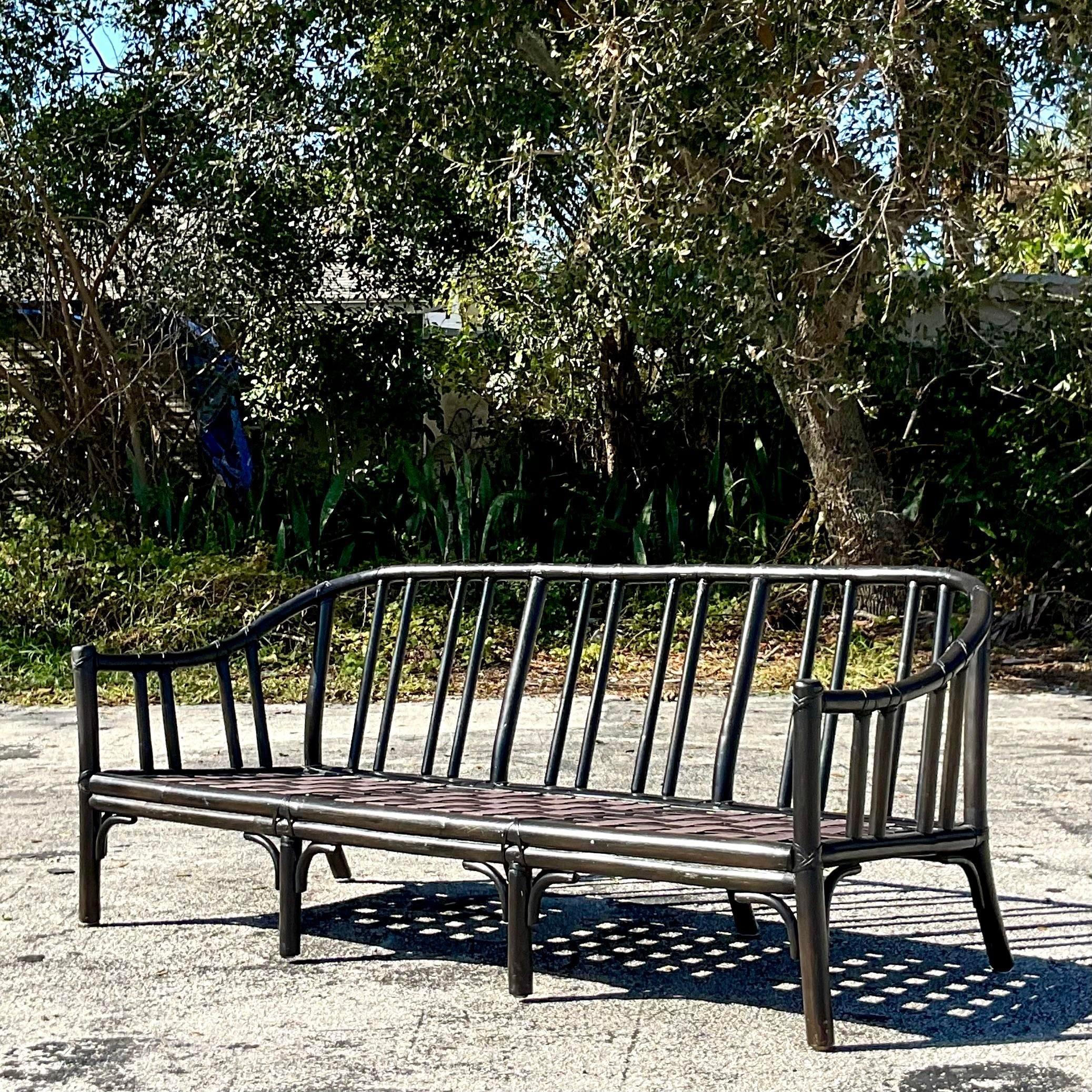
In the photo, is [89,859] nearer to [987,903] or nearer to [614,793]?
[614,793]

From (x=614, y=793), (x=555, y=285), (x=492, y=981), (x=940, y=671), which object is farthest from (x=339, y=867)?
(x=555, y=285)

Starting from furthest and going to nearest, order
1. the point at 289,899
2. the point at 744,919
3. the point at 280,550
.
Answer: the point at 280,550 < the point at 744,919 < the point at 289,899

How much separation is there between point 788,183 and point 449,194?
321cm

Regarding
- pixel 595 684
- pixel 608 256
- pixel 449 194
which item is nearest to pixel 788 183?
pixel 608 256

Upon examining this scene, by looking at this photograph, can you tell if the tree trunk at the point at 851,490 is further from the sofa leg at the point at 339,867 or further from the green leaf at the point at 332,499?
the sofa leg at the point at 339,867

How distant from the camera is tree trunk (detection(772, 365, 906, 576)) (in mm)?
11422

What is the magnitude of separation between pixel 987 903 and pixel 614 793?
1.13 m

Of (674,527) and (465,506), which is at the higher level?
(465,506)

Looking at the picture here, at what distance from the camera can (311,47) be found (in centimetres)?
1085

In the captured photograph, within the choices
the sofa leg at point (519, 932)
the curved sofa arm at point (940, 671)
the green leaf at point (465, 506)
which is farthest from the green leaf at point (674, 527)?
the sofa leg at point (519, 932)

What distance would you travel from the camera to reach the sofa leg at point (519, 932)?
3891 millimetres

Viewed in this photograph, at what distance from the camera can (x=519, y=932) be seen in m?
3.94

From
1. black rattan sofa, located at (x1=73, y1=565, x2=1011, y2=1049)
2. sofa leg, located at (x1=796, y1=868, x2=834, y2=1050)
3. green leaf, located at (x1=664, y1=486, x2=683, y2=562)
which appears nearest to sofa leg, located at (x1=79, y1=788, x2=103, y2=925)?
black rattan sofa, located at (x1=73, y1=565, x2=1011, y2=1049)

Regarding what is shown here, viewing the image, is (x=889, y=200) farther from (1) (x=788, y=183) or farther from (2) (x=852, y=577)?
(2) (x=852, y=577)
